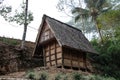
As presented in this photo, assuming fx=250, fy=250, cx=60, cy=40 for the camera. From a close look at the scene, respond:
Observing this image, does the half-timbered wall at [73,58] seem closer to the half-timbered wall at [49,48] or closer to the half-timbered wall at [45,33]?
the half-timbered wall at [49,48]

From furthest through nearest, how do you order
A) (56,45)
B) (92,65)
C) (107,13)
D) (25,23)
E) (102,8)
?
(102,8), (107,13), (92,65), (25,23), (56,45)

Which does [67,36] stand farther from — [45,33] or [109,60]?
[109,60]

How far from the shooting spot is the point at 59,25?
23281 mm

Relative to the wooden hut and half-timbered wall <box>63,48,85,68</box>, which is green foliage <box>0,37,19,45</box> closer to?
the wooden hut

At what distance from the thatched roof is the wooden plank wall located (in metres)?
1.08

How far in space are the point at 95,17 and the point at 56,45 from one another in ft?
42.8

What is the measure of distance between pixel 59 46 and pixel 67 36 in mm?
1201

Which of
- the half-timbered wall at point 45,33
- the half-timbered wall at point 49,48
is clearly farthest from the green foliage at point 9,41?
the half-timbered wall at point 45,33

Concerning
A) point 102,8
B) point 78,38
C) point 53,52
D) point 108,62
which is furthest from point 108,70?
point 102,8

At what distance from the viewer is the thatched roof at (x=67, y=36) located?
20.7m

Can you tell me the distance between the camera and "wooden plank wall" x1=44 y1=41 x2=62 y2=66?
2156cm

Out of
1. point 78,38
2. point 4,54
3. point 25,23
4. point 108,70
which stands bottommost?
point 108,70

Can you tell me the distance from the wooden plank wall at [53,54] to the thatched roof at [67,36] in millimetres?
1085

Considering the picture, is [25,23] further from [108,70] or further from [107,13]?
[107,13]
